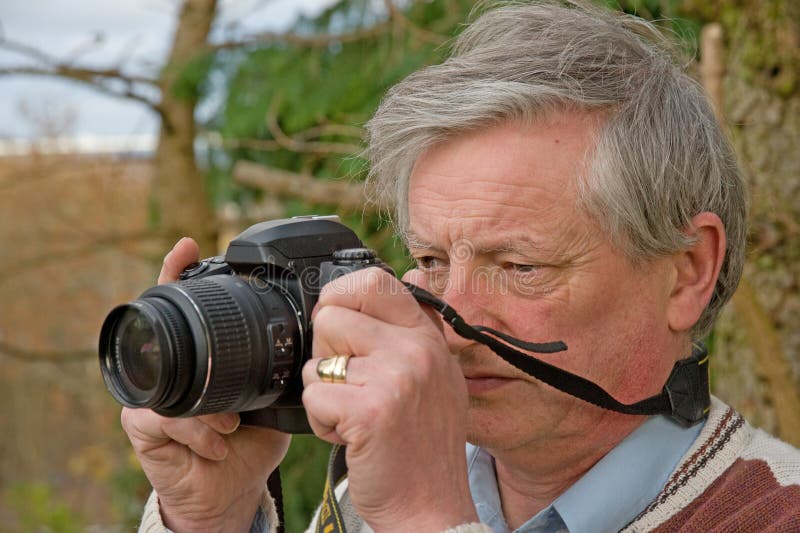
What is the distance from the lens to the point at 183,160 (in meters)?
3.75

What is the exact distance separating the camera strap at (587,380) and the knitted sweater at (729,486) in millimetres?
46

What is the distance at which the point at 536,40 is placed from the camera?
1.35 meters

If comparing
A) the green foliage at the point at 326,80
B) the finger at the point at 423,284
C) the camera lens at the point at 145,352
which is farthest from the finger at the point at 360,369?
the green foliage at the point at 326,80

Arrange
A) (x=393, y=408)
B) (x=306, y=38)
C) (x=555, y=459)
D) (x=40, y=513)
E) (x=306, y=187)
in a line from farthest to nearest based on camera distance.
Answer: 1. (x=40, y=513)
2. (x=306, y=38)
3. (x=306, y=187)
4. (x=555, y=459)
5. (x=393, y=408)

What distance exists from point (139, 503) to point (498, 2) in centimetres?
324

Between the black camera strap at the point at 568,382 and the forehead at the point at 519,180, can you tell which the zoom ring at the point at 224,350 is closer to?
the black camera strap at the point at 568,382

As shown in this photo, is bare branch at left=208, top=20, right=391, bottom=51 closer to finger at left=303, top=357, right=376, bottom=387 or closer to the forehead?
the forehead

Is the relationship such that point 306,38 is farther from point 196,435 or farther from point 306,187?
point 196,435

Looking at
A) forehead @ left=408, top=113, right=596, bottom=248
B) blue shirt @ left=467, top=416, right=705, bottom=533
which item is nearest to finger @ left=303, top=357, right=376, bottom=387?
forehead @ left=408, top=113, right=596, bottom=248

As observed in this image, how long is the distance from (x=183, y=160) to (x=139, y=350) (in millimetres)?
2717

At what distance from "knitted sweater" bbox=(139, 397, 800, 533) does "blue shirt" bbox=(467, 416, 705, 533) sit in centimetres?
2

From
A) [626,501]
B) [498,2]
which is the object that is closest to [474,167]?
[626,501]

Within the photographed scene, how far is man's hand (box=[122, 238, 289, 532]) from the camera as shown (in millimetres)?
1356

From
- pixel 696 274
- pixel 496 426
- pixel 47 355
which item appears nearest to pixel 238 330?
pixel 496 426
